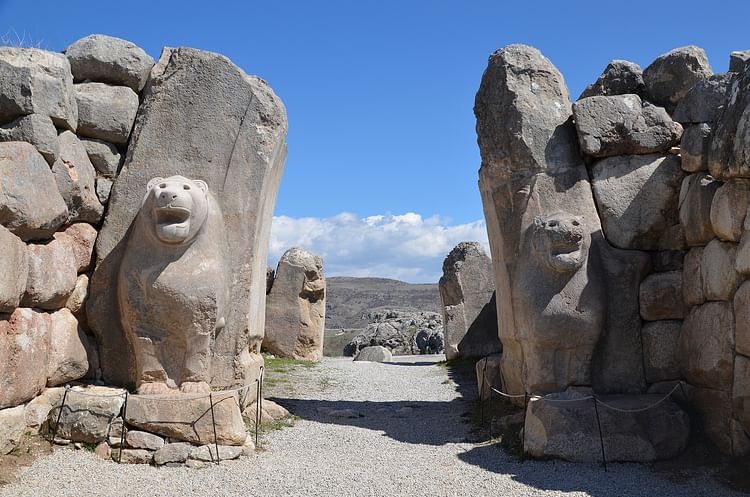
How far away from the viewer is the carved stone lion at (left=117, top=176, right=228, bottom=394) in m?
6.21

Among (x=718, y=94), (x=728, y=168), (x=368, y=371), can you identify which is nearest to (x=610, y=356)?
(x=728, y=168)

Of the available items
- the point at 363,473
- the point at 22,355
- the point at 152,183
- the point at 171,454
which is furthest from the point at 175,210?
the point at 363,473

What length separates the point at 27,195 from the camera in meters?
5.62

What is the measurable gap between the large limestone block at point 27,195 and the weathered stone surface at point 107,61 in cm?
134

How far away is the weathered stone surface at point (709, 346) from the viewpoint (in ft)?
19.2

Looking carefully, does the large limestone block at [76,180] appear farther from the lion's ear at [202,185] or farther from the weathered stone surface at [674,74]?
the weathered stone surface at [674,74]

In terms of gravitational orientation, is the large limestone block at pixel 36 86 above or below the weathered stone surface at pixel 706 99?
below

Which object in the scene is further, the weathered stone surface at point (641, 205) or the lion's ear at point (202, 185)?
the weathered stone surface at point (641, 205)

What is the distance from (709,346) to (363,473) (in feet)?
9.67

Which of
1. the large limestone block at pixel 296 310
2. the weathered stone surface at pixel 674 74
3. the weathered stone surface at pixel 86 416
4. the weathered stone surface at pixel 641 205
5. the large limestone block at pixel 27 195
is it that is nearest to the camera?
the large limestone block at pixel 27 195

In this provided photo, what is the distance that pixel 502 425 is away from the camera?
7.17 meters

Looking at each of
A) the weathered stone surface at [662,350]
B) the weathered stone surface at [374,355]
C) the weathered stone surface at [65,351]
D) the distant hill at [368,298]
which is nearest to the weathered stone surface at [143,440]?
the weathered stone surface at [65,351]

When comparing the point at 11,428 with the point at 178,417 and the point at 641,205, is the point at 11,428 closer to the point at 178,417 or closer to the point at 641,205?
the point at 178,417

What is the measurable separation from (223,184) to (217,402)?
1.95 metres
